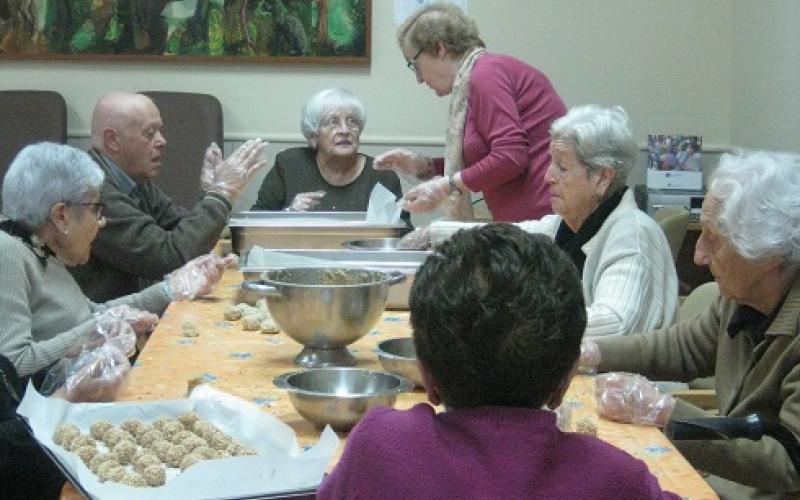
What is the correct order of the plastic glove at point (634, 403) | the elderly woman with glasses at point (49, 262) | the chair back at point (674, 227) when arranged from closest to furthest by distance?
the plastic glove at point (634, 403) → the elderly woman with glasses at point (49, 262) → the chair back at point (674, 227)

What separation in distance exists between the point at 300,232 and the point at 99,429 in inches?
77.1

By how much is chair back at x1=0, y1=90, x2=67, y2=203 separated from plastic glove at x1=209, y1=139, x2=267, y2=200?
194 centimetres

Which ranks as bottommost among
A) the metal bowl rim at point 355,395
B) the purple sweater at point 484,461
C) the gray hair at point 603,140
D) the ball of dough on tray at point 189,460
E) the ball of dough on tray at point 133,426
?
the ball of dough on tray at point 189,460

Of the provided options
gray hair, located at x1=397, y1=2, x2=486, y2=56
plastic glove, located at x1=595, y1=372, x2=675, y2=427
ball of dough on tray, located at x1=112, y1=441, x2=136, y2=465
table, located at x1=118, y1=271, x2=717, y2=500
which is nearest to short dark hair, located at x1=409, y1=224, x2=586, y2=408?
table, located at x1=118, y1=271, x2=717, y2=500

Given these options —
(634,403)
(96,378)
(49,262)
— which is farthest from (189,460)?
(49,262)

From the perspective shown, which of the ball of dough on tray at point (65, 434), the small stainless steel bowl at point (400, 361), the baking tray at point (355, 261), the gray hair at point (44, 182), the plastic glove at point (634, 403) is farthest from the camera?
the baking tray at point (355, 261)

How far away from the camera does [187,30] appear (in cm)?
543

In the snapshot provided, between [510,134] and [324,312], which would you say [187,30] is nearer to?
[510,134]

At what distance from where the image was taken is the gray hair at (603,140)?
272 cm

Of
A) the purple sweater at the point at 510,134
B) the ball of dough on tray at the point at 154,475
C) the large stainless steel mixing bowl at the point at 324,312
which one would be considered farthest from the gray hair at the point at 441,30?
the ball of dough on tray at the point at 154,475

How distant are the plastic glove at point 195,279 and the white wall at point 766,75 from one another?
2.50 metres

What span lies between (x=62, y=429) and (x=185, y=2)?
4.05 meters

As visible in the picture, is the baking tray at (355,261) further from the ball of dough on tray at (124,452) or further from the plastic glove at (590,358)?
the ball of dough on tray at (124,452)

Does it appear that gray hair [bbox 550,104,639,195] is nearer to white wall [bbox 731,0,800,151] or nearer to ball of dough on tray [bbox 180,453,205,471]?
ball of dough on tray [bbox 180,453,205,471]
